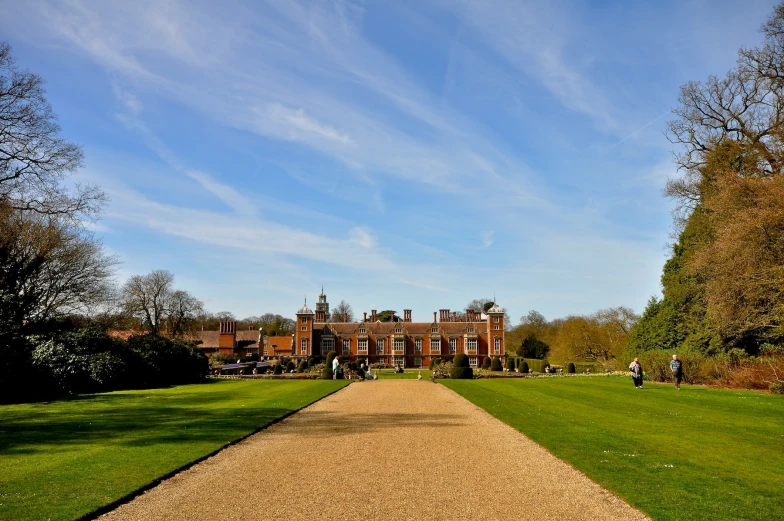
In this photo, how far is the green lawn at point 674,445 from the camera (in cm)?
632

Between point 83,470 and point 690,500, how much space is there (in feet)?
24.4

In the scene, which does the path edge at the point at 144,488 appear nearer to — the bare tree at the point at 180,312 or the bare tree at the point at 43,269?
the bare tree at the point at 43,269

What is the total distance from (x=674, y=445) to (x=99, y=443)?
379 inches

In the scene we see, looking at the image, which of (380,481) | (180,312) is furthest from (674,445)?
(180,312)

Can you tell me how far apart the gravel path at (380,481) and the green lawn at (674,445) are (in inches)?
17.8

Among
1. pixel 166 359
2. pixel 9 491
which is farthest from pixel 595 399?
pixel 166 359

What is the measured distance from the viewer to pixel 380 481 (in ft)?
24.5

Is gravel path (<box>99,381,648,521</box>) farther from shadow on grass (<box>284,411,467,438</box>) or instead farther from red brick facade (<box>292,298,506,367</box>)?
red brick facade (<box>292,298,506,367</box>)

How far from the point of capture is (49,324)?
23891 mm

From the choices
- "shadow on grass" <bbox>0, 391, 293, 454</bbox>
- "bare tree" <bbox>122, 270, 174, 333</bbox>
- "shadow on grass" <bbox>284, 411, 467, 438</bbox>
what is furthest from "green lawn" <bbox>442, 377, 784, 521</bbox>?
"bare tree" <bbox>122, 270, 174, 333</bbox>

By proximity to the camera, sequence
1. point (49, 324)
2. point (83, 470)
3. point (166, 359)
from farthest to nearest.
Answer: point (166, 359) → point (49, 324) → point (83, 470)

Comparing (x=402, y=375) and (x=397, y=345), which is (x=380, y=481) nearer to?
(x=402, y=375)

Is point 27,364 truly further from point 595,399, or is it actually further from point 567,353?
point 567,353

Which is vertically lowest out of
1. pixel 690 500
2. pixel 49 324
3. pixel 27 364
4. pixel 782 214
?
pixel 690 500
